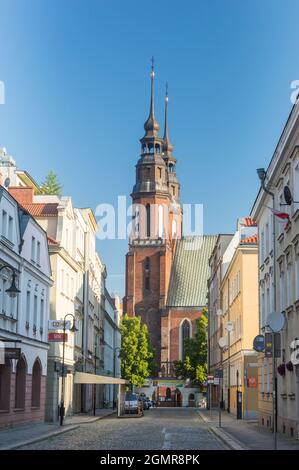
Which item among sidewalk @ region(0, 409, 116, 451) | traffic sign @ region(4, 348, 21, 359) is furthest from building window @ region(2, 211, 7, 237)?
sidewalk @ region(0, 409, 116, 451)

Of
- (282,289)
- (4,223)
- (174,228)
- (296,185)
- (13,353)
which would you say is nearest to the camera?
(296,185)

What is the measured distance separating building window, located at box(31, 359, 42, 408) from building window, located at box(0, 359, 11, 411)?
611 cm

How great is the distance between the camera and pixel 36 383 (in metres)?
43.1

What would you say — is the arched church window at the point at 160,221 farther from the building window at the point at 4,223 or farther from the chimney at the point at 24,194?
the building window at the point at 4,223

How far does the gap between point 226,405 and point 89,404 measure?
11335mm

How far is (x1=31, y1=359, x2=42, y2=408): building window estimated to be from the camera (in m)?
42.7

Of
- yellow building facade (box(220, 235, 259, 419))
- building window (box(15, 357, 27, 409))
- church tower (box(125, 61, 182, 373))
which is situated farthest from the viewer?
church tower (box(125, 61, 182, 373))

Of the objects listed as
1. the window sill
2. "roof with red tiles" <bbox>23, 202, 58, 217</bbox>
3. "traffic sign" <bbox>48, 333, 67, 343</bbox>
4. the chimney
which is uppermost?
the chimney

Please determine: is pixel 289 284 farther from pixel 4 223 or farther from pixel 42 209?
pixel 42 209

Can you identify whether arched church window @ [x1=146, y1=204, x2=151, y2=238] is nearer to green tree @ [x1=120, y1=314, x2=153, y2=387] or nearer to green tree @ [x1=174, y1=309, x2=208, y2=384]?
green tree @ [x1=120, y1=314, x2=153, y2=387]

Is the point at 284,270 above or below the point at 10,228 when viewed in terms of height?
below

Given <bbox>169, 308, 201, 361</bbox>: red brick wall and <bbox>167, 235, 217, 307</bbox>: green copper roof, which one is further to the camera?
<bbox>167, 235, 217, 307</bbox>: green copper roof

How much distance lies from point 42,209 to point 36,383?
499 inches

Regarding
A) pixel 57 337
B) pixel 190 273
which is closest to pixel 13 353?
pixel 57 337
